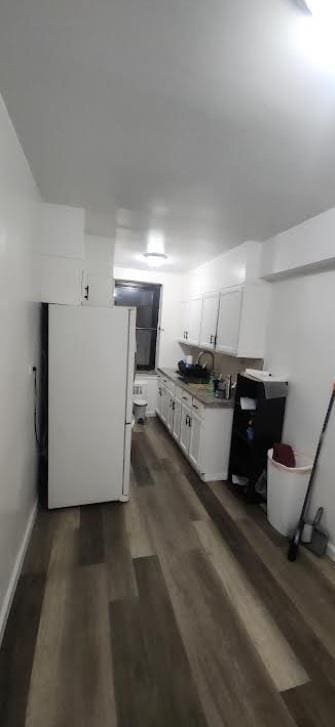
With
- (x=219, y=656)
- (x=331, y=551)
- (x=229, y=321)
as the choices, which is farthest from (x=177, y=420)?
(x=219, y=656)

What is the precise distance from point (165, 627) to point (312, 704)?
0.70 meters

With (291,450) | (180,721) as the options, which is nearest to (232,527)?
(291,450)

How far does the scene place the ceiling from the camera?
0.92m

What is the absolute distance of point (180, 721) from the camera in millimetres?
1202

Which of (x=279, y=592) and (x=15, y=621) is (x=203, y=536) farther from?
(x=15, y=621)

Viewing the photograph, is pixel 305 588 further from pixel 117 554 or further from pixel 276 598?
pixel 117 554

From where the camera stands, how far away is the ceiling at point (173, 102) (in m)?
0.92

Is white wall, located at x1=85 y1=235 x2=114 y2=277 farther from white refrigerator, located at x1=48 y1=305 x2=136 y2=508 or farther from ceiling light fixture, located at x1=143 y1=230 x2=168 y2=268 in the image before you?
white refrigerator, located at x1=48 y1=305 x2=136 y2=508

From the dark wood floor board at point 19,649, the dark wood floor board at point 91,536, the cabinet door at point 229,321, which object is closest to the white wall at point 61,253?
the cabinet door at point 229,321

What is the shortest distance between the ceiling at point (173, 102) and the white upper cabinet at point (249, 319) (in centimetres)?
87

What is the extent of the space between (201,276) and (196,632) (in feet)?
12.2

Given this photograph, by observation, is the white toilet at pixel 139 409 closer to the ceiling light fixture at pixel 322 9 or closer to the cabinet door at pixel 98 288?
the cabinet door at pixel 98 288

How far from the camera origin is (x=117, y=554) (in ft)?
6.73

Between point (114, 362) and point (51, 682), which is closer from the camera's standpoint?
point (51, 682)
